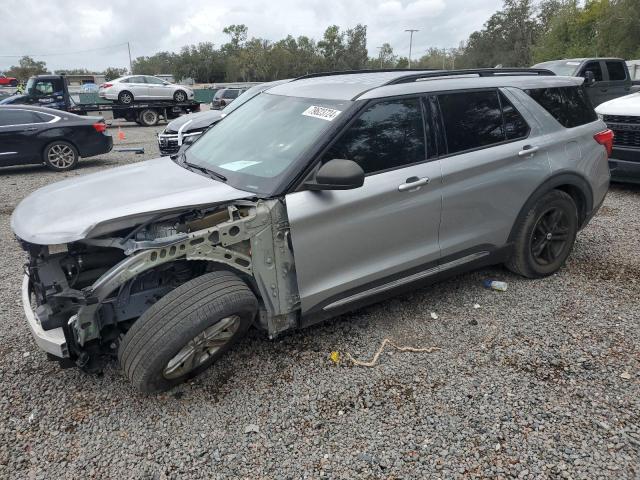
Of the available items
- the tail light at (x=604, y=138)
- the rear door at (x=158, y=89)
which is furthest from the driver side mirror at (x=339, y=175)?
the rear door at (x=158, y=89)

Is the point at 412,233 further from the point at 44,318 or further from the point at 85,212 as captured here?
the point at 44,318

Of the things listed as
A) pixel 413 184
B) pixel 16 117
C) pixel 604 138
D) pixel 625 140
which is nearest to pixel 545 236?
pixel 604 138

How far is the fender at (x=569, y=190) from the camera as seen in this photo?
3.76 metres

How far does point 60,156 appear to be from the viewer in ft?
33.6

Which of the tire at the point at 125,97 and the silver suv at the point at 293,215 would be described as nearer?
the silver suv at the point at 293,215

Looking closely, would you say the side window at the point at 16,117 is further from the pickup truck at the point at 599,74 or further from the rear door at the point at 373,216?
the pickup truck at the point at 599,74

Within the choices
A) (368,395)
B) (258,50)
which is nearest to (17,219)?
(368,395)

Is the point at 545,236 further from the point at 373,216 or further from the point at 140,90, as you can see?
the point at 140,90

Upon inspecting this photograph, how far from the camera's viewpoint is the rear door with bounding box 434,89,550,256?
11.0ft

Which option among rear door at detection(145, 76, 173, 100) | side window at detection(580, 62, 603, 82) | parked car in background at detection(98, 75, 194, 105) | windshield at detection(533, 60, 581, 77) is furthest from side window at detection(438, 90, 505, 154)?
rear door at detection(145, 76, 173, 100)

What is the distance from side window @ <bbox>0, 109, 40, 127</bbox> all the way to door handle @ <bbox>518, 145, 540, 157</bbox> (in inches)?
390

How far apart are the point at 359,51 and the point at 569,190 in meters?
87.9

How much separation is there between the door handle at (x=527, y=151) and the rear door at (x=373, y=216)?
0.83m

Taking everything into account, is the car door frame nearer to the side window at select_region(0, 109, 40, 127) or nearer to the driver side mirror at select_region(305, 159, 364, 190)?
the side window at select_region(0, 109, 40, 127)
